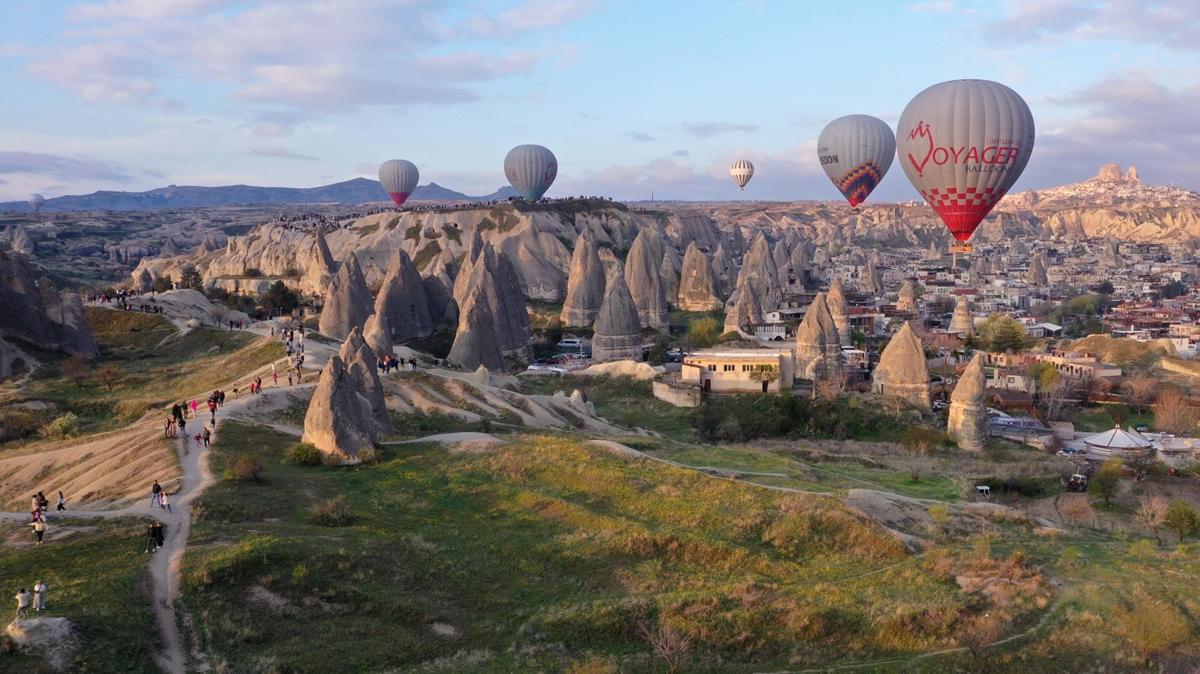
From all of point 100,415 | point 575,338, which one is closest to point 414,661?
point 100,415

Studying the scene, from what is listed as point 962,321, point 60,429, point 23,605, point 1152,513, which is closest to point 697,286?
point 962,321

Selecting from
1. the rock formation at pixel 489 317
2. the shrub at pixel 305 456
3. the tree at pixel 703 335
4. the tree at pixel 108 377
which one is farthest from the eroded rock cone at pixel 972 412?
the tree at pixel 108 377

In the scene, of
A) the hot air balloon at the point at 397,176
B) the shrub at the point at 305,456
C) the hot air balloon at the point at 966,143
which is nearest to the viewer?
the shrub at the point at 305,456

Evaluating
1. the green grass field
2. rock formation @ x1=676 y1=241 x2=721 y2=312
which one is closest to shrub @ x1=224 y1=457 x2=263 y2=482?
the green grass field

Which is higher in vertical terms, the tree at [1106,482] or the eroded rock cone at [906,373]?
the eroded rock cone at [906,373]

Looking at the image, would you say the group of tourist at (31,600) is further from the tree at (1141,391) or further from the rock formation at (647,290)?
the rock formation at (647,290)

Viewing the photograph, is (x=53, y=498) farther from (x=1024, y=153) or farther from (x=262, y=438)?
(x=1024, y=153)
